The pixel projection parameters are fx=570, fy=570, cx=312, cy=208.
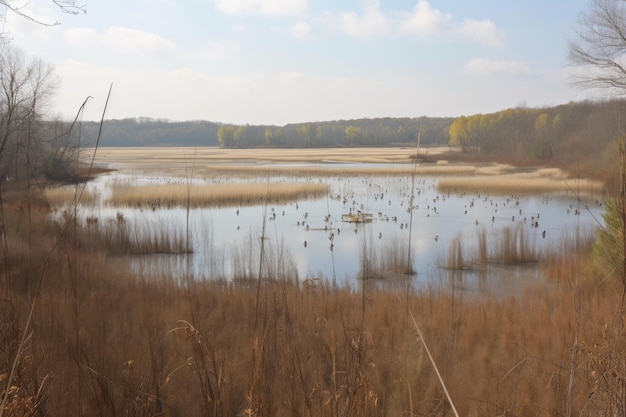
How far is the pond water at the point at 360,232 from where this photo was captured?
866 cm

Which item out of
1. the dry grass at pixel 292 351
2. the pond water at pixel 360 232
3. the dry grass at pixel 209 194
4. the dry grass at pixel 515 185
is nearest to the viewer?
the dry grass at pixel 292 351

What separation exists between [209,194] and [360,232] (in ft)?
27.2

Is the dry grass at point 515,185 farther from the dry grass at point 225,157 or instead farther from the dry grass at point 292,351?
the dry grass at point 292,351

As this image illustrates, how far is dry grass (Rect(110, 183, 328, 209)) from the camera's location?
18297 mm

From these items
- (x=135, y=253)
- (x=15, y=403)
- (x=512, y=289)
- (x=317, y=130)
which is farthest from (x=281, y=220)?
(x=317, y=130)

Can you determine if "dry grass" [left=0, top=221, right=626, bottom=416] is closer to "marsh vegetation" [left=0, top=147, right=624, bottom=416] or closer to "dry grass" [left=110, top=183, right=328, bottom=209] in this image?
"marsh vegetation" [left=0, top=147, right=624, bottom=416]

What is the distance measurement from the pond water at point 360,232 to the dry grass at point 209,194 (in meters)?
0.74

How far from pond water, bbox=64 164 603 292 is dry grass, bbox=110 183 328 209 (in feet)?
2.42

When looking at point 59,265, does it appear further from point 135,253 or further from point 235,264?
point 135,253

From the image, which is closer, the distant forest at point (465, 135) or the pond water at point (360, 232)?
the pond water at point (360, 232)

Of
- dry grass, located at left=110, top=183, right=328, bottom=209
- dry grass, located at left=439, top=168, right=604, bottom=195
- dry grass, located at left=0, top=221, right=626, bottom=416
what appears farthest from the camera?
dry grass, located at left=439, top=168, right=604, bottom=195

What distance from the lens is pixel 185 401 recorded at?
317 cm

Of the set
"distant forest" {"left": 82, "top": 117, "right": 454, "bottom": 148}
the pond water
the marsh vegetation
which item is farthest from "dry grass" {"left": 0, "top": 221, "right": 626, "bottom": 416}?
"distant forest" {"left": 82, "top": 117, "right": 454, "bottom": 148}

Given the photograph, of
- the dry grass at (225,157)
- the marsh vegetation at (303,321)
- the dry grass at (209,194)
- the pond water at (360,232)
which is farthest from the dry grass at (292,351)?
the dry grass at (225,157)
